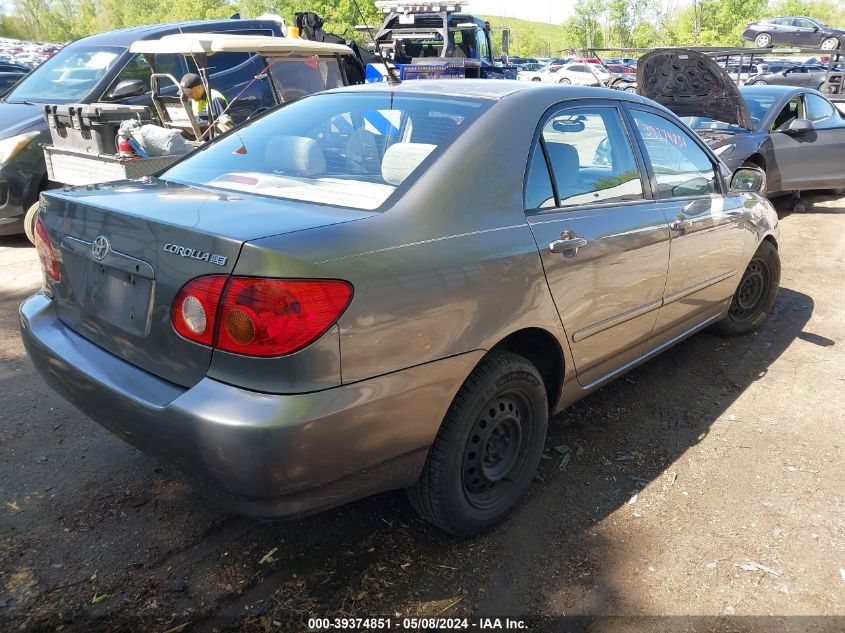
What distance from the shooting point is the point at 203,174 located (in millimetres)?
2908

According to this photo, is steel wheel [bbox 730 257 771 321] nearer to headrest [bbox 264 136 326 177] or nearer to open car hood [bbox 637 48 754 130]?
headrest [bbox 264 136 326 177]

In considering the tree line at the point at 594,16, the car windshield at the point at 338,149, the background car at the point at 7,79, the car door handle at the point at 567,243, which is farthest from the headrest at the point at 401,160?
the tree line at the point at 594,16

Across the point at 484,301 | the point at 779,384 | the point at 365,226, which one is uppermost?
the point at 365,226

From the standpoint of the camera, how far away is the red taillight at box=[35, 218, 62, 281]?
266 centimetres

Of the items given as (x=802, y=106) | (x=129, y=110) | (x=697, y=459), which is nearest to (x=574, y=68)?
(x=802, y=106)

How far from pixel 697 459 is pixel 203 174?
8.64 ft

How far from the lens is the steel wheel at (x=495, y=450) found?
260 cm

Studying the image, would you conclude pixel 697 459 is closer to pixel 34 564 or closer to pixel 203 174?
pixel 203 174

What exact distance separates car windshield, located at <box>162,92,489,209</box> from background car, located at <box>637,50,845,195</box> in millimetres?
6031

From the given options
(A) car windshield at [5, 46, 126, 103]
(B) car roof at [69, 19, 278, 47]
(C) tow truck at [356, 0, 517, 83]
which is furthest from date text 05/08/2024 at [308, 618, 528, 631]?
(C) tow truck at [356, 0, 517, 83]

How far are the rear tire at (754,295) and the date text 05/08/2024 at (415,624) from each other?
3.15 m

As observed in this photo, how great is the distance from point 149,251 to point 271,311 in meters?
0.52

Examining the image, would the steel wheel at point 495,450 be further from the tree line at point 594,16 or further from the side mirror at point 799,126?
the tree line at point 594,16

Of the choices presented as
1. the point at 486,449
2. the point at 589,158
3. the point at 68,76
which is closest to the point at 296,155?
the point at 589,158
